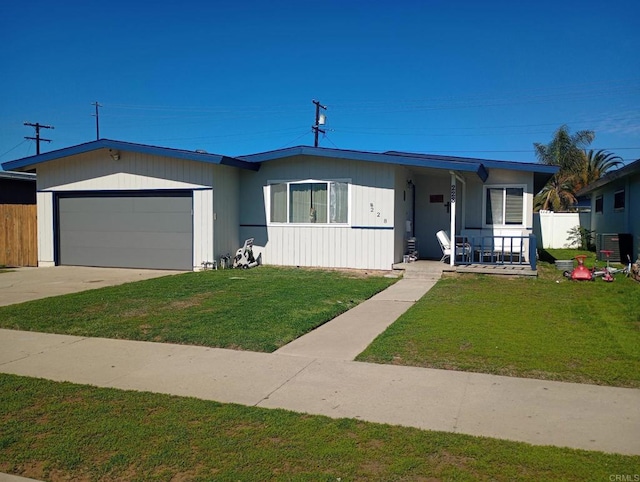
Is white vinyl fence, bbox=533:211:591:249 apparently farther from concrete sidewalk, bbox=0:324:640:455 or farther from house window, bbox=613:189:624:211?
concrete sidewalk, bbox=0:324:640:455

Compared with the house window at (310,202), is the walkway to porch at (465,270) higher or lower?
lower

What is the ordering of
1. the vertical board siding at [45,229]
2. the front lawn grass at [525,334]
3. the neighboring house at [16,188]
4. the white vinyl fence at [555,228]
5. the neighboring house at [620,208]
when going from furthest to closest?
1. the white vinyl fence at [555,228]
2. the neighboring house at [16,188]
3. the vertical board siding at [45,229]
4. the neighboring house at [620,208]
5. the front lawn grass at [525,334]

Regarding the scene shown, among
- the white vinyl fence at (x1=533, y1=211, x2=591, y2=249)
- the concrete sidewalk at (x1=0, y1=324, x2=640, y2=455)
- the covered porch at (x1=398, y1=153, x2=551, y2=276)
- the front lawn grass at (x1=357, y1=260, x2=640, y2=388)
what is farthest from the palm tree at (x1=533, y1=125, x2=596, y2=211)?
the concrete sidewalk at (x1=0, y1=324, x2=640, y2=455)

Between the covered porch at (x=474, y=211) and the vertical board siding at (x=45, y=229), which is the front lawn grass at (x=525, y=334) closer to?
the covered porch at (x=474, y=211)

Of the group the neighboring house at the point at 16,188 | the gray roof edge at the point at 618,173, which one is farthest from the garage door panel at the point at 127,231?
the gray roof edge at the point at 618,173

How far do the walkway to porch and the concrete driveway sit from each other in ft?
21.5

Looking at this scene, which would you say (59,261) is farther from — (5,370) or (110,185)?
(5,370)

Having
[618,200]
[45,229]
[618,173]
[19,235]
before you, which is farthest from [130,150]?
[618,200]

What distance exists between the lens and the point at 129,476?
356cm

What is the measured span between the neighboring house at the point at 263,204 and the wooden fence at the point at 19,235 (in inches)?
15.5

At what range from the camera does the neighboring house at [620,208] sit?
16.4m

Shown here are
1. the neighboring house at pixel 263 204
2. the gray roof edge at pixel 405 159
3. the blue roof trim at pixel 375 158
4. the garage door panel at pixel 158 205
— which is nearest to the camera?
the blue roof trim at pixel 375 158

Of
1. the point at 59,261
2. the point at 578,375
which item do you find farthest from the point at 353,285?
the point at 59,261

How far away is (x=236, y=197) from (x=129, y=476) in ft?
41.9
